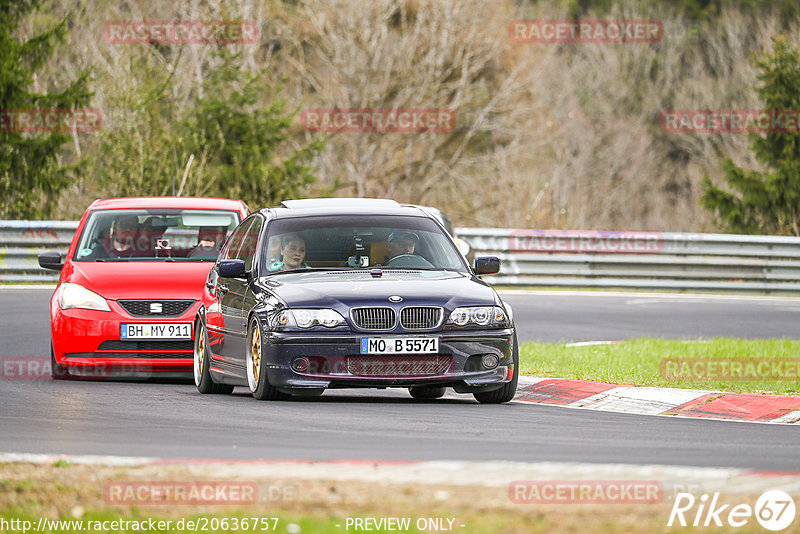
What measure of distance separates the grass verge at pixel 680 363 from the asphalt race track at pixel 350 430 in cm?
174

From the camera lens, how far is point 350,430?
9.44 m

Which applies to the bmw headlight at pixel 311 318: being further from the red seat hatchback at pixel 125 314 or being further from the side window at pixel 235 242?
the red seat hatchback at pixel 125 314

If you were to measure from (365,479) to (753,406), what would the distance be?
5.33 meters

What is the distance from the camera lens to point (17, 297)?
22.8 meters

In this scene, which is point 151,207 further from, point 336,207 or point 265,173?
point 265,173

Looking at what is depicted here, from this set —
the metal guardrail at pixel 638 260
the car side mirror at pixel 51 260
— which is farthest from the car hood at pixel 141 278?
the metal guardrail at pixel 638 260

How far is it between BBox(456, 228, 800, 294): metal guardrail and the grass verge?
→ 32.9ft

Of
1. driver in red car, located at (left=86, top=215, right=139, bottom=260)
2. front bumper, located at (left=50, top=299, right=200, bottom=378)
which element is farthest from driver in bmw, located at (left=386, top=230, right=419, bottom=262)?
driver in red car, located at (left=86, top=215, right=139, bottom=260)

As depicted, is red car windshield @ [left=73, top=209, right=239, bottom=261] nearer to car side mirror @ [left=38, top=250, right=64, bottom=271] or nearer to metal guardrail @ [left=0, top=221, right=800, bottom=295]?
car side mirror @ [left=38, top=250, right=64, bottom=271]

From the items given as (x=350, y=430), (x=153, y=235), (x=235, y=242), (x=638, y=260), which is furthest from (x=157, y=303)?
(x=638, y=260)

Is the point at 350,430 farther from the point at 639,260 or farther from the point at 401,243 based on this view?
the point at 639,260

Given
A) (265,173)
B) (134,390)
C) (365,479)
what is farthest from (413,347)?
(265,173)

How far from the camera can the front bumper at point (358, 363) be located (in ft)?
35.7

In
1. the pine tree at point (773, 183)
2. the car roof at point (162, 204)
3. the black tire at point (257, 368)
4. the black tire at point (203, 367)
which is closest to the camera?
the black tire at point (257, 368)
